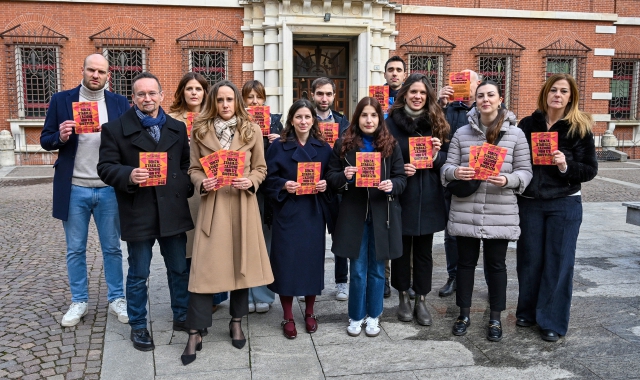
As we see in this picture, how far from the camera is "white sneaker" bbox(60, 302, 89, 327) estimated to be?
453 cm

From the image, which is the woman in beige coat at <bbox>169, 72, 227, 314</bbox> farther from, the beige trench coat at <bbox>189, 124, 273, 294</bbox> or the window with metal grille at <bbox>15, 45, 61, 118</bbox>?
the window with metal grille at <bbox>15, 45, 61, 118</bbox>

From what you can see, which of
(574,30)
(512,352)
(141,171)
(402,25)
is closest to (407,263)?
(512,352)

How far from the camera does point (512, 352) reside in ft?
13.1

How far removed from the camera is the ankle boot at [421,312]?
14.9ft

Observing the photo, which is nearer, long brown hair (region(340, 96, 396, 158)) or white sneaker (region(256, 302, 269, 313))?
long brown hair (region(340, 96, 396, 158))

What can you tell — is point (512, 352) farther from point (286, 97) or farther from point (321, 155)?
point (286, 97)

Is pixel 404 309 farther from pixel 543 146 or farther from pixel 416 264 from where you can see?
pixel 543 146

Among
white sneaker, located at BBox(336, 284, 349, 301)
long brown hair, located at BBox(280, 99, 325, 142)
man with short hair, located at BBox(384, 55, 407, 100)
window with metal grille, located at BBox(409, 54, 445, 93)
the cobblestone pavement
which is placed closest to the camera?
the cobblestone pavement

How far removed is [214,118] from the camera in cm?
407

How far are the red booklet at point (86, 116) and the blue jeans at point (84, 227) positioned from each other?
0.52 m

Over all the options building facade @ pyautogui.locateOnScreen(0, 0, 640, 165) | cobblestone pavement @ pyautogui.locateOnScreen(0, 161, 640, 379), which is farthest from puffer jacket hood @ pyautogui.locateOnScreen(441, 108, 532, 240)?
building facade @ pyautogui.locateOnScreen(0, 0, 640, 165)

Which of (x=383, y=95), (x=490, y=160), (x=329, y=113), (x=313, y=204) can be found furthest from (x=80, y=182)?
(x=490, y=160)

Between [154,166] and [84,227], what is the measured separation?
1.23 m

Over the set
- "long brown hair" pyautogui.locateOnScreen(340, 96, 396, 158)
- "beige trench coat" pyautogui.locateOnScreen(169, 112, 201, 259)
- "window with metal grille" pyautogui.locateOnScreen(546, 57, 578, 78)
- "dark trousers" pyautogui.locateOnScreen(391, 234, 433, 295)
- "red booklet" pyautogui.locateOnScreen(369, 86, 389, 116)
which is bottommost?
"dark trousers" pyautogui.locateOnScreen(391, 234, 433, 295)
